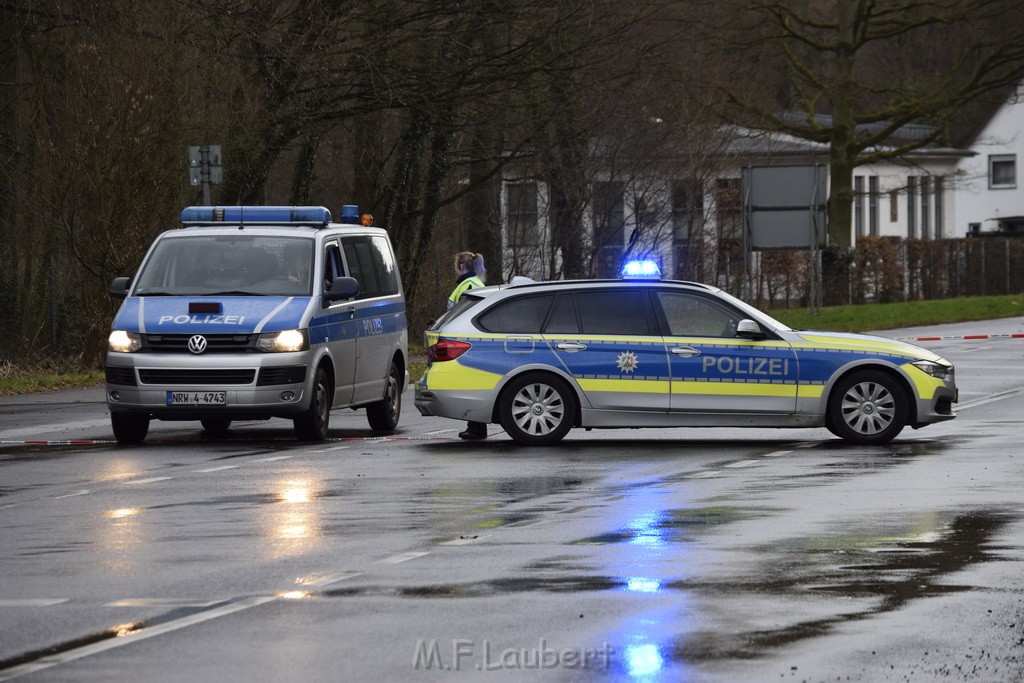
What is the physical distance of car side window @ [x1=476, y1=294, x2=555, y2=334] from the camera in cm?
1728

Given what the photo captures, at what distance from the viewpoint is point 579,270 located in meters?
35.6

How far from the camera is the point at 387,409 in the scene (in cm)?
1936

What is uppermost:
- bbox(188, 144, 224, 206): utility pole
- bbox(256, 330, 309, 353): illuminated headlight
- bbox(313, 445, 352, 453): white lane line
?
bbox(188, 144, 224, 206): utility pole

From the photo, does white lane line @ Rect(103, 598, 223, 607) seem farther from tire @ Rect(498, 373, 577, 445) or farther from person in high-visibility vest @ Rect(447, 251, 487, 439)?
person in high-visibility vest @ Rect(447, 251, 487, 439)

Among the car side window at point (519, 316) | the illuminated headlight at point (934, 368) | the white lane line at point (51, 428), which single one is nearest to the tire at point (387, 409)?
the car side window at point (519, 316)

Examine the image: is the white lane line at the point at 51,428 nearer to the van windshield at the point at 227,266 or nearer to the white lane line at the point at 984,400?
the van windshield at the point at 227,266

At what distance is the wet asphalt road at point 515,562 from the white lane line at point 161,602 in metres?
0.03

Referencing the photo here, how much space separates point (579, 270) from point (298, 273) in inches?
704

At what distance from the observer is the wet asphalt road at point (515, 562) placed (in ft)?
24.1

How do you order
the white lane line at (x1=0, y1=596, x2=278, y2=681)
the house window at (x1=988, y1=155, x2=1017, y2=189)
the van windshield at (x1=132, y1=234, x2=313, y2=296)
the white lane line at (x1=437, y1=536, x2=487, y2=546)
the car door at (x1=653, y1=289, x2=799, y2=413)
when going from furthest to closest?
1. the house window at (x1=988, y1=155, x2=1017, y2=189)
2. the van windshield at (x1=132, y1=234, x2=313, y2=296)
3. the car door at (x1=653, y1=289, x2=799, y2=413)
4. the white lane line at (x1=437, y1=536, x2=487, y2=546)
5. the white lane line at (x1=0, y1=596, x2=278, y2=681)

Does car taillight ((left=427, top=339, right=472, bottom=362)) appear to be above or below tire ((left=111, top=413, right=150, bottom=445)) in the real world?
above

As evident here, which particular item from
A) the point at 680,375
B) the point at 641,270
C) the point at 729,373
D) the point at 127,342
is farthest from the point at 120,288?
the point at 729,373

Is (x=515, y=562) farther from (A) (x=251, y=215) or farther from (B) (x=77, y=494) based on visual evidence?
(A) (x=251, y=215)

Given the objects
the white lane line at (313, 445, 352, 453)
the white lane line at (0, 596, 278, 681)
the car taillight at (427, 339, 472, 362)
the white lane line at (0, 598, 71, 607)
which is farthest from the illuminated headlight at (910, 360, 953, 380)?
the white lane line at (0, 598, 71, 607)
